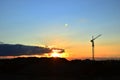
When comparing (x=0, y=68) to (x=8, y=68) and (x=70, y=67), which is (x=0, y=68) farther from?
(x=70, y=67)

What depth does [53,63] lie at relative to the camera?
127062 millimetres

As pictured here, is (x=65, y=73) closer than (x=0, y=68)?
Yes

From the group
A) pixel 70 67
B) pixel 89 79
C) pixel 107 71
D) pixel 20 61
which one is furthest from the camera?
pixel 20 61

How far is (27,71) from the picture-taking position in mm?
116875

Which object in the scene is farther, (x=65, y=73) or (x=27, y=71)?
(x=27, y=71)

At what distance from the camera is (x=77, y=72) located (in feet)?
356

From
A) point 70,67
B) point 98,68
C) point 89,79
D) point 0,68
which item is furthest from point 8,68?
point 89,79

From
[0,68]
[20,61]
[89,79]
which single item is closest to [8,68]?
[0,68]

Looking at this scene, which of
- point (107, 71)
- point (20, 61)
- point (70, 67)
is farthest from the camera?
point (20, 61)

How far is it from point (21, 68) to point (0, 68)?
33.0 ft

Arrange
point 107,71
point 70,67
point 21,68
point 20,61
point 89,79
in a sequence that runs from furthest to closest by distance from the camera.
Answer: point 20,61
point 21,68
point 70,67
point 107,71
point 89,79

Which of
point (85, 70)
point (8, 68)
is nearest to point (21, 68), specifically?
point (8, 68)

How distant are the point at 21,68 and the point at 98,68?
3389 centimetres

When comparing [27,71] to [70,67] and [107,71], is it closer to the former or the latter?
[70,67]
